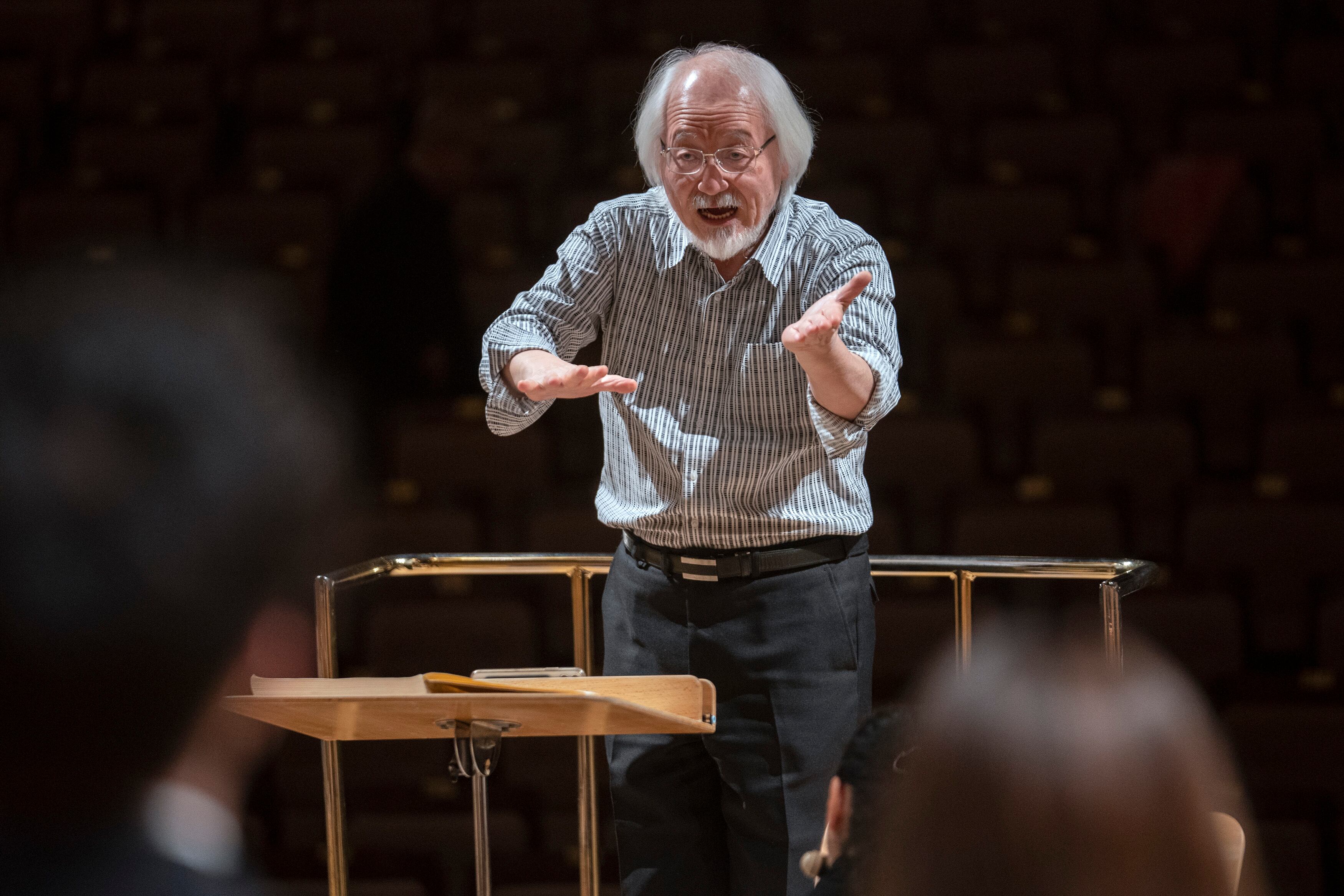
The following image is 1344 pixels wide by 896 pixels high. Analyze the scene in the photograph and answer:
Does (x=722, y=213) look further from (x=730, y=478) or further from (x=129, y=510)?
(x=129, y=510)

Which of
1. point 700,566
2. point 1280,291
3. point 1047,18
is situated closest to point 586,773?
point 700,566

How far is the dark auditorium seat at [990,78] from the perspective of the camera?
350 centimetres

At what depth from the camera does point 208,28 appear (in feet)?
12.7

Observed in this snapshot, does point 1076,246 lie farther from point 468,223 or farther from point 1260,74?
point 468,223

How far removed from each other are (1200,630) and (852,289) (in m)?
1.47

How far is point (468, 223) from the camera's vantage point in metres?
3.11

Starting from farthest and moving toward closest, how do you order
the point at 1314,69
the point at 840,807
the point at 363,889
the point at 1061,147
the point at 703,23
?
the point at 703,23 < the point at 1314,69 < the point at 1061,147 < the point at 363,889 < the point at 840,807

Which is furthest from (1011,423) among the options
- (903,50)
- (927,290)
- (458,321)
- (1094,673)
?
(1094,673)

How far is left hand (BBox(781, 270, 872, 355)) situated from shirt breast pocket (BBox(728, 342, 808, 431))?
5.9 inches

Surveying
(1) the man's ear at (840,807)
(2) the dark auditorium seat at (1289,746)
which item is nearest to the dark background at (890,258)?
(2) the dark auditorium seat at (1289,746)

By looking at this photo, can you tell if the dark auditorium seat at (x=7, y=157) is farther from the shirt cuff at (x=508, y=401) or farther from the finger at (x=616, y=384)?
the finger at (x=616, y=384)

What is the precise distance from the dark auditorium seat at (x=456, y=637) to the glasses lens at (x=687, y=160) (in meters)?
1.22

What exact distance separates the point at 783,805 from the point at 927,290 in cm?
184

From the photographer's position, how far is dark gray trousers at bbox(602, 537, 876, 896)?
1205 mm
